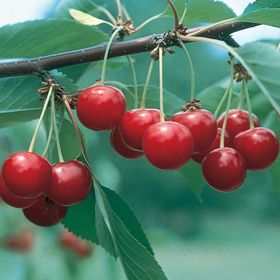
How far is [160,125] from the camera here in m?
1.07

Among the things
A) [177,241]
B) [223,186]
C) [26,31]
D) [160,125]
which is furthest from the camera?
[177,241]

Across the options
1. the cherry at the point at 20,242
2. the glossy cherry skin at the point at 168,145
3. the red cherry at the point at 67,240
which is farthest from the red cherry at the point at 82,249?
the glossy cherry skin at the point at 168,145

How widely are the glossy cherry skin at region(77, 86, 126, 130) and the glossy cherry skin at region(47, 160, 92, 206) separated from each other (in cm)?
8

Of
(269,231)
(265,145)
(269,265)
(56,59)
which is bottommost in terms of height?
(269,231)

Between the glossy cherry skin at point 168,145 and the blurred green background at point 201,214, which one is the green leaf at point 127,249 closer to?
the glossy cherry skin at point 168,145

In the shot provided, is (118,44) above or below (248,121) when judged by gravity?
above

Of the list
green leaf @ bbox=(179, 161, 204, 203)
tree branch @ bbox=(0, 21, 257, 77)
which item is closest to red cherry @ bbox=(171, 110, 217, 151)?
tree branch @ bbox=(0, 21, 257, 77)

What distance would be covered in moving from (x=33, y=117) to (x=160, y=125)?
33cm

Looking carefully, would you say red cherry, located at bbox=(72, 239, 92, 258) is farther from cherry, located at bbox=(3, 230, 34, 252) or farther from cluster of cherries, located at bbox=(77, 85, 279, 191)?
cluster of cherries, located at bbox=(77, 85, 279, 191)

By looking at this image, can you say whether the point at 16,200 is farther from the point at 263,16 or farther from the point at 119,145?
the point at 263,16

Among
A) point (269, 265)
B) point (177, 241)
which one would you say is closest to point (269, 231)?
point (177, 241)

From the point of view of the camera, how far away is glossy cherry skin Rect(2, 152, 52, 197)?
1080mm

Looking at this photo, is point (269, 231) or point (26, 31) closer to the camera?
point (26, 31)

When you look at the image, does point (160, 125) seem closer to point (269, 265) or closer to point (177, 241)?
point (269, 265)
